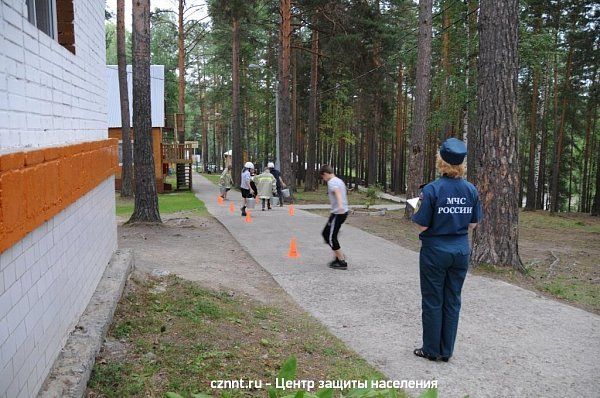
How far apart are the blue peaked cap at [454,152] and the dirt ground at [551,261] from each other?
3.79m

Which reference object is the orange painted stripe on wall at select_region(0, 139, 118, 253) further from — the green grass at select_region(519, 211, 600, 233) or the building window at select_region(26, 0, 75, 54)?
the green grass at select_region(519, 211, 600, 233)

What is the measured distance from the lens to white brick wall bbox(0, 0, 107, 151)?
2.85 meters

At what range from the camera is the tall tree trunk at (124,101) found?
22656 mm

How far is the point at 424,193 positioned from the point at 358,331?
5.92 feet

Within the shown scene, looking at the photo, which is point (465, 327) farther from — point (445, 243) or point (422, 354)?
point (445, 243)

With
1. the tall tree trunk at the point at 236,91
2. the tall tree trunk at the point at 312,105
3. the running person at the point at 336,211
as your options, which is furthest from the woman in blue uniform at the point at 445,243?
the tall tree trunk at the point at 236,91

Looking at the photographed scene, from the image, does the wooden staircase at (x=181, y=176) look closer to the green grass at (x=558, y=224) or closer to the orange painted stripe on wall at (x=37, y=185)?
the green grass at (x=558, y=224)

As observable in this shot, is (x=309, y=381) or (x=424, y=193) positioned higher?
(x=424, y=193)

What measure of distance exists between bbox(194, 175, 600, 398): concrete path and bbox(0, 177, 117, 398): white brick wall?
2595 millimetres

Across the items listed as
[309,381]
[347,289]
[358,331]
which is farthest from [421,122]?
[309,381]

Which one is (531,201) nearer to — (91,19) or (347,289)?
(347,289)

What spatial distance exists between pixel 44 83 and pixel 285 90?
2011cm

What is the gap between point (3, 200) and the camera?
232 cm

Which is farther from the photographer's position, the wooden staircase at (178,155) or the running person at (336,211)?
the wooden staircase at (178,155)
